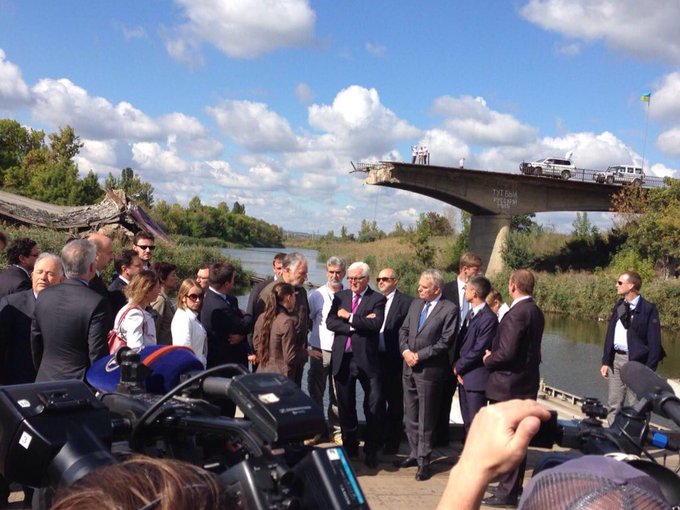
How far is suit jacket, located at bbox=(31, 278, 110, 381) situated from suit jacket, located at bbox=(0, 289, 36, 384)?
58cm

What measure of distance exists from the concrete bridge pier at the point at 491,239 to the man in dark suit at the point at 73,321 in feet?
111

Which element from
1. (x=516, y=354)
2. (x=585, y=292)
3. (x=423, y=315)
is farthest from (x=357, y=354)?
(x=585, y=292)

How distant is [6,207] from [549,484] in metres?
33.9

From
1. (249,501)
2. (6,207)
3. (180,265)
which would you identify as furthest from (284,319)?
(6,207)

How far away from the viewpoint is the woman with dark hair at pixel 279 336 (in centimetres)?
598

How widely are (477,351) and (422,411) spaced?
0.74m

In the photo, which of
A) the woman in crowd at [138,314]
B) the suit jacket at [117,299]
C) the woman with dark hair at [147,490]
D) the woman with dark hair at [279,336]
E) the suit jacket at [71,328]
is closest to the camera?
the woman with dark hair at [147,490]

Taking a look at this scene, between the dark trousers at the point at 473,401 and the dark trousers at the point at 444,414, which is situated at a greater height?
the dark trousers at the point at 473,401

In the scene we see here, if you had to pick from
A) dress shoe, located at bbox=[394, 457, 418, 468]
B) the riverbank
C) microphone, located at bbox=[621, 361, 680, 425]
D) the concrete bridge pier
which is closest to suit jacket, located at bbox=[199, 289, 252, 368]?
dress shoe, located at bbox=[394, 457, 418, 468]

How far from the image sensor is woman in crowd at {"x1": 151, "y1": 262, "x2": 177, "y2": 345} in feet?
19.2

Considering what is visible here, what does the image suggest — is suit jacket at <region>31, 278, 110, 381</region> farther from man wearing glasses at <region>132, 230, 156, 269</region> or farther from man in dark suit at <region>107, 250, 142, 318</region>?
man wearing glasses at <region>132, 230, 156, 269</region>

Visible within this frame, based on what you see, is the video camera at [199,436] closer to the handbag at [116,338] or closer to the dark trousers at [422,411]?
the handbag at [116,338]

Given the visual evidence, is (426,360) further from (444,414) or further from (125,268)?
(125,268)

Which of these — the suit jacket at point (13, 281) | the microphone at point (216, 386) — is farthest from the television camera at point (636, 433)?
the suit jacket at point (13, 281)
